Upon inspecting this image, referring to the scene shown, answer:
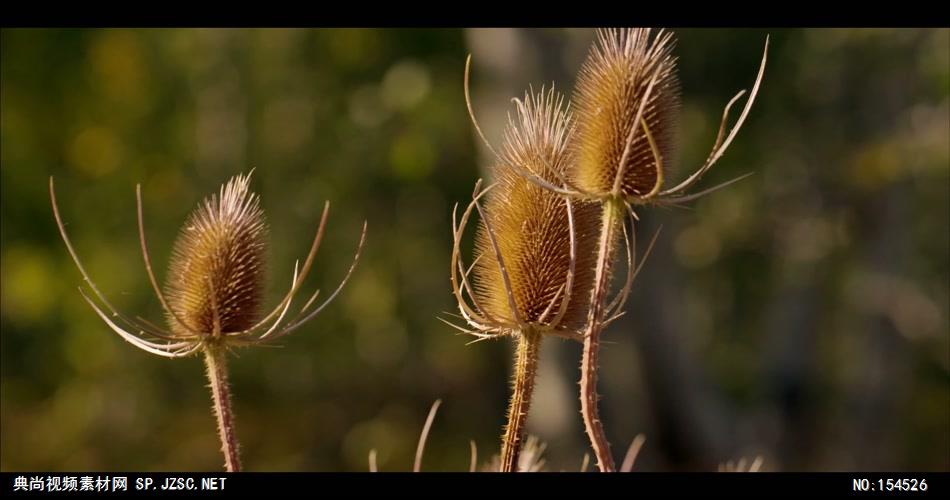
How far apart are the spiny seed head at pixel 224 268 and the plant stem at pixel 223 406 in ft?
0.11

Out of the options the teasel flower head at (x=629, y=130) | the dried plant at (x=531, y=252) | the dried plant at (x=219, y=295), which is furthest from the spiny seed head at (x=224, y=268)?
the teasel flower head at (x=629, y=130)

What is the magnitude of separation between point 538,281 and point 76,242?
773cm

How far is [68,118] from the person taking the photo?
8.13 m

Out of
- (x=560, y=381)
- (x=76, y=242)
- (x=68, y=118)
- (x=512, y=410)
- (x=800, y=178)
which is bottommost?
(x=512, y=410)

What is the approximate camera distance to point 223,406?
127cm

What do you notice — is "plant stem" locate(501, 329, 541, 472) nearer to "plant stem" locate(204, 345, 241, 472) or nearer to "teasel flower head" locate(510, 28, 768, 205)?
"teasel flower head" locate(510, 28, 768, 205)

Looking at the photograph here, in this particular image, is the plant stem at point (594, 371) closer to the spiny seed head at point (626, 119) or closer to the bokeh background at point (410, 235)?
the spiny seed head at point (626, 119)

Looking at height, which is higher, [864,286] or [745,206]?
[745,206]

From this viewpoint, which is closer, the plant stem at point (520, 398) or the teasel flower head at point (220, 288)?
the plant stem at point (520, 398)

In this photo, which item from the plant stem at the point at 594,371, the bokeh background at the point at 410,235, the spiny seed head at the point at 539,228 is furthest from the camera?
the bokeh background at the point at 410,235

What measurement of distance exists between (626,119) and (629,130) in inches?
0.6

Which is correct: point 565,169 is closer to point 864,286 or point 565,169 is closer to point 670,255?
point 670,255

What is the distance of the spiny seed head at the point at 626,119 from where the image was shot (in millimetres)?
1262
